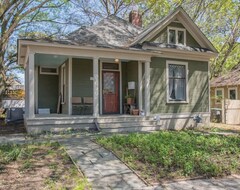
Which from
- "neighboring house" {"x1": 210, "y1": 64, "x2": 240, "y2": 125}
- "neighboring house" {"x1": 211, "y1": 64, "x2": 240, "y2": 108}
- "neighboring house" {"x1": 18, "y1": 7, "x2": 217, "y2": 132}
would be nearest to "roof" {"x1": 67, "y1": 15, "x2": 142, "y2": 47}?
"neighboring house" {"x1": 18, "y1": 7, "x2": 217, "y2": 132}

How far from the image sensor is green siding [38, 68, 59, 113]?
44.6ft

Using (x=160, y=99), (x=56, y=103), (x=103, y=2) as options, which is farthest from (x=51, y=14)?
(x=160, y=99)

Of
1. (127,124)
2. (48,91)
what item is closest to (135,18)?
(48,91)

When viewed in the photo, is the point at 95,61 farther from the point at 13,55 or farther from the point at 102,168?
the point at 13,55

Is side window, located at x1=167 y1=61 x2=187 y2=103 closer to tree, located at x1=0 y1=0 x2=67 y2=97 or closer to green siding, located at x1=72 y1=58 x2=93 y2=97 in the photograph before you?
green siding, located at x1=72 y1=58 x2=93 y2=97

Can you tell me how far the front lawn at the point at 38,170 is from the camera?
4234 millimetres

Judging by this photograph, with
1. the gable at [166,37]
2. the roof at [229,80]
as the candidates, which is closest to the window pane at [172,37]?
the gable at [166,37]

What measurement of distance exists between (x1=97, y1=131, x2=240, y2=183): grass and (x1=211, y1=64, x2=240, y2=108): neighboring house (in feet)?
39.7

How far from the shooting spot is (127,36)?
12.9m

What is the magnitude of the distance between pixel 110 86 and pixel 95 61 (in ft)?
8.00

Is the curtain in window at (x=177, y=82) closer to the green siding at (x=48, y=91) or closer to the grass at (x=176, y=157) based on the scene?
the grass at (x=176, y=157)

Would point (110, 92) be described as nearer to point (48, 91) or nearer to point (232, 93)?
point (48, 91)

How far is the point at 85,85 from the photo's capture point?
11914 mm

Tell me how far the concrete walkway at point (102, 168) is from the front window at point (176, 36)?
7741 mm
